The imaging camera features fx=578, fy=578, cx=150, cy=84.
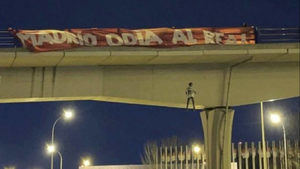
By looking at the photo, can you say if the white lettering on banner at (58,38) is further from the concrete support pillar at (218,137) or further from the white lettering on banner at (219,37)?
the concrete support pillar at (218,137)

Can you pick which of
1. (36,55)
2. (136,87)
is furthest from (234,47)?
(36,55)

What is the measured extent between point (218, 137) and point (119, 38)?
7640 millimetres

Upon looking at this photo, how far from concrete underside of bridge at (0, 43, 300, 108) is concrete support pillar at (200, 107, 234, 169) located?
724mm

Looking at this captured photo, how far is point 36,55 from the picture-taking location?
83.5ft

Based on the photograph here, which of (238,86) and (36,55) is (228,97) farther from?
(36,55)

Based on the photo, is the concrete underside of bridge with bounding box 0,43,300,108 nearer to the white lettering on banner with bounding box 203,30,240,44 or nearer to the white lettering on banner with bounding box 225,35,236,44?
the white lettering on banner with bounding box 203,30,240,44

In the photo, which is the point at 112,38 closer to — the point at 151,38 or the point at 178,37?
the point at 151,38

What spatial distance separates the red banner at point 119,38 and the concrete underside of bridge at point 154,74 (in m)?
0.48

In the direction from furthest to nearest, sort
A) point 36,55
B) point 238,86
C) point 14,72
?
1. point 238,86
2. point 14,72
3. point 36,55

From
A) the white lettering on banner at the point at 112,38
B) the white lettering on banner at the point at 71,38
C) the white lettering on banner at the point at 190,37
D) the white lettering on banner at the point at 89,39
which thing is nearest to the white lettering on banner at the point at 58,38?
the white lettering on banner at the point at 71,38

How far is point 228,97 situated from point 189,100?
2.28 meters

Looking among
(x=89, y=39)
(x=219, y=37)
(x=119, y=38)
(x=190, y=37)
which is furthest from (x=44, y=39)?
(x=219, y=37)

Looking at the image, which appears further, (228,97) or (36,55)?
(228,97)

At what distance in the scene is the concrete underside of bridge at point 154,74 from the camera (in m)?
26.5
